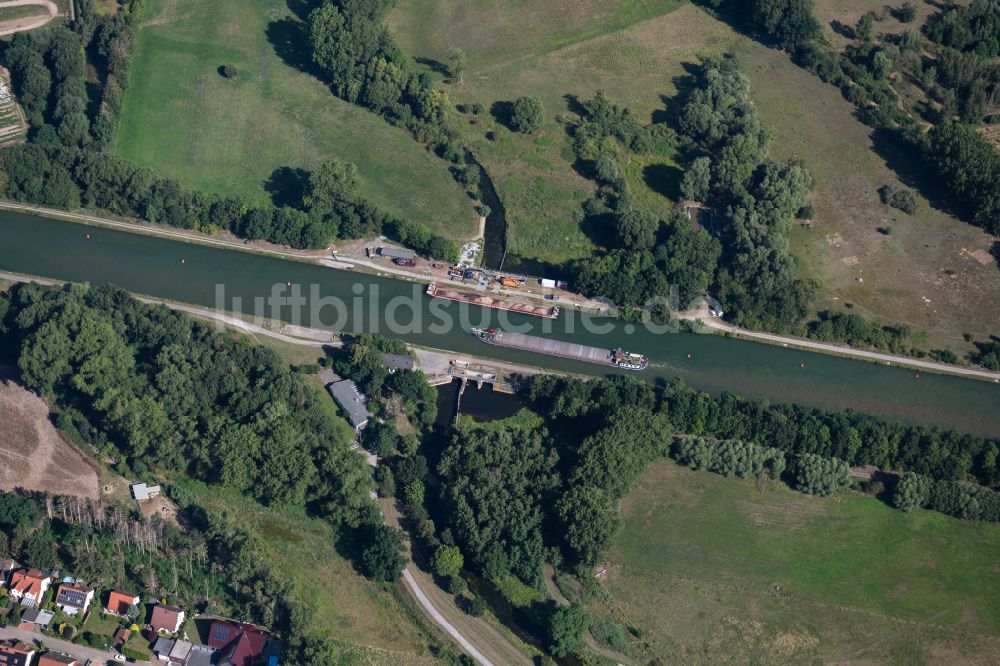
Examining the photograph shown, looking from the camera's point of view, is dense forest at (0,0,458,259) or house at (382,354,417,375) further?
dense forest at (0,0,458,259)

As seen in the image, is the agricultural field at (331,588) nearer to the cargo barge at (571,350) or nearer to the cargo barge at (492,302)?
the cargo barge at (571,350)

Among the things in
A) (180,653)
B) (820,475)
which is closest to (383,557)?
(180,653)

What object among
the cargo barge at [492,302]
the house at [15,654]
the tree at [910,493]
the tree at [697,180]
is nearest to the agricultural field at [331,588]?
the house at [15,654]

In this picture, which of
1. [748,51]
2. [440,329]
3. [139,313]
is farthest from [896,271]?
[139,313]

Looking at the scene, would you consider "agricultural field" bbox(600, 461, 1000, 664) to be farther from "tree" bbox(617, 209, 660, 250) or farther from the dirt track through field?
the dirt track through field

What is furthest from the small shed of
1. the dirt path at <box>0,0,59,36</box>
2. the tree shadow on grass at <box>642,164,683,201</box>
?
the dirt path at <box>0,0,59,36</box>

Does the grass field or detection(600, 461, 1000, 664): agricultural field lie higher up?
the grass field

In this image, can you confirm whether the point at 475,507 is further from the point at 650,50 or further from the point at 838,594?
the point at 650,50
